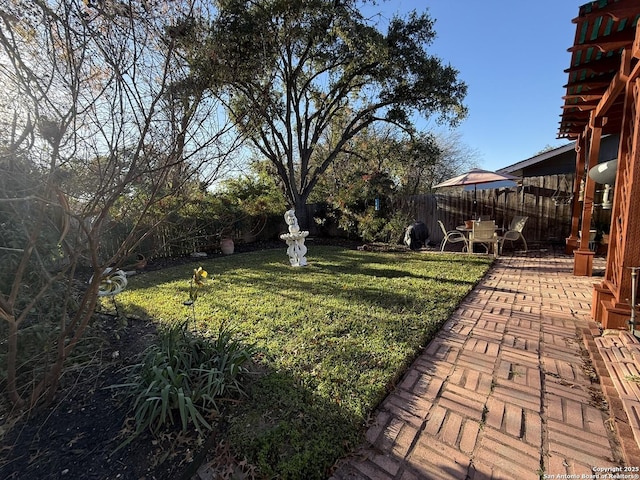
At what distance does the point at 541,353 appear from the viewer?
2.27 meters

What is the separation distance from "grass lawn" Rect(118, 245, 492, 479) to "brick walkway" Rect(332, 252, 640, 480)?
0.51ft

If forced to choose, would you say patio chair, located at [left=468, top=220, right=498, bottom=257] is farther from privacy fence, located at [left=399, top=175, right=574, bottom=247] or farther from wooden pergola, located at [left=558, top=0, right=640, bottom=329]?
wooden pergola, located at [left=558, top=0, right=640, bottom=329]

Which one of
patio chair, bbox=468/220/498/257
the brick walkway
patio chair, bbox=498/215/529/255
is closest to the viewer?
the brick walkway

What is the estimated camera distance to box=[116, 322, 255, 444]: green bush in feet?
5.09

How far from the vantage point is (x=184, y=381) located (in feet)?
5.67

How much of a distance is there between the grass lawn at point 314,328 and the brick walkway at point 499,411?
Answer: 0.15m

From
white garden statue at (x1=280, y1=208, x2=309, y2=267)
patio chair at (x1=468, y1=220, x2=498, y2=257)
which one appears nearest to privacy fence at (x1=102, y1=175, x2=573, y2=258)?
white garden statue at (x1=280, y1=208, x2=309, y2=267)

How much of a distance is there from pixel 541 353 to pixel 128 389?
10.0 feet

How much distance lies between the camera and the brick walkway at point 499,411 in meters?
1.32

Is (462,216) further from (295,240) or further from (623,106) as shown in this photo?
(623,106)

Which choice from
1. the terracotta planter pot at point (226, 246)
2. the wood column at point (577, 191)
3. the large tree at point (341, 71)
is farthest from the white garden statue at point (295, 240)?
the wood column at point (577, 191)

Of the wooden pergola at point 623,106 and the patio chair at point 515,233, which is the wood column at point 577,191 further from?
the wooden pergola at point 623,106

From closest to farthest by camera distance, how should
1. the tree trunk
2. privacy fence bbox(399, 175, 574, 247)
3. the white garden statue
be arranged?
the white garden statue < privacy fence bbox(399, 175, 574, 247) < the tree trunk

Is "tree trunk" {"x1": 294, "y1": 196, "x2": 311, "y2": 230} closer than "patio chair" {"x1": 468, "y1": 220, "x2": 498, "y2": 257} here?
No
